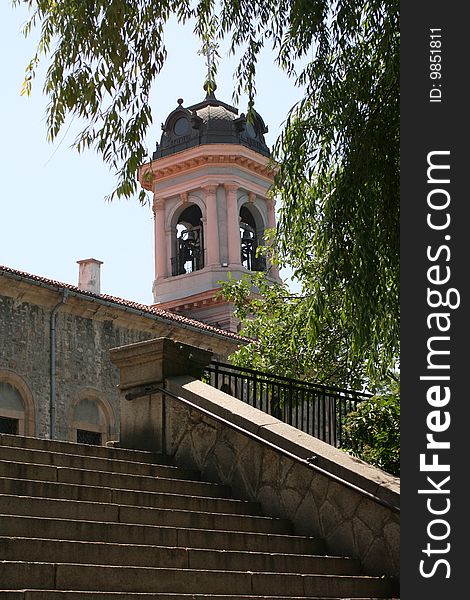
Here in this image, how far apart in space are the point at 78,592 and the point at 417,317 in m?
2.42

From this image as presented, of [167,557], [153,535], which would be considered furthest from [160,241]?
[167,557]

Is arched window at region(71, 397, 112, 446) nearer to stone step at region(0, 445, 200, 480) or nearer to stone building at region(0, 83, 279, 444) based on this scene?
stone building at region(0, 83, 279, 444)

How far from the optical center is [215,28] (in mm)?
10719

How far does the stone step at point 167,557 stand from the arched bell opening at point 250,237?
39284 mm

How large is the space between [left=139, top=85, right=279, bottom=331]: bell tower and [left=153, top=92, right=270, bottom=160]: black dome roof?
4 centimetres

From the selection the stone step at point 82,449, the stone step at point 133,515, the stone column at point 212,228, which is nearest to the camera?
the stone step at point 133,515

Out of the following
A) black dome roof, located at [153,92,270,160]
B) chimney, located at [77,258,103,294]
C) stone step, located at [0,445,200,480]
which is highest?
black dome roof, located at [153,92,270,160]

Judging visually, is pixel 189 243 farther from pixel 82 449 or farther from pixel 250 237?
pixel 82 449

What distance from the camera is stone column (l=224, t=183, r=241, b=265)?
47.7 m

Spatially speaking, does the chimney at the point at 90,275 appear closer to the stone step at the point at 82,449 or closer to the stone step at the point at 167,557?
the stone step at the point at 82,449

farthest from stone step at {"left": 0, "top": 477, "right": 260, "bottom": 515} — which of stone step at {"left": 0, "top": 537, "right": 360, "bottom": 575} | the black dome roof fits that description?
the black dome roof

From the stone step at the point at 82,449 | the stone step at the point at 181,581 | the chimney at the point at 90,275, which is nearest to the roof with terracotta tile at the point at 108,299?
the chimney at the point at 90,275

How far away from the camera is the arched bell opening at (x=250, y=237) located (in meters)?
48.3

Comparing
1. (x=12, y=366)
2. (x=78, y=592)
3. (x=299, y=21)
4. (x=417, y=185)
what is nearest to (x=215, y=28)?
(x=299, y=21)
